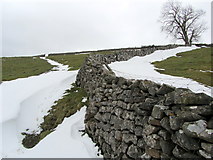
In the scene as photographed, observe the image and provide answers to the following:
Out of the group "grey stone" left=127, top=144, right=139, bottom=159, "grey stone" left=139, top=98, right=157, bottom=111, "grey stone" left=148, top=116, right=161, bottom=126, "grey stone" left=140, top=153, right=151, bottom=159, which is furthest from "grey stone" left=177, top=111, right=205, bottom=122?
"grey stone" left=127, top=144, right=139, bottom=159

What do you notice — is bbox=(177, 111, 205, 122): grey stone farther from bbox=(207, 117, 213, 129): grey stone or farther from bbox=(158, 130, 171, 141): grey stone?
bbox=(158, 130, 171, 141): grey stone

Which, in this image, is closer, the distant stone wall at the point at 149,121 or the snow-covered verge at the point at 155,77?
the distant stone wall at the point at 149,121

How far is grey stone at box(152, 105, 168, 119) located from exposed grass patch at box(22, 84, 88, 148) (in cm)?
635

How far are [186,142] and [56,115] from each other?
28.0 ft

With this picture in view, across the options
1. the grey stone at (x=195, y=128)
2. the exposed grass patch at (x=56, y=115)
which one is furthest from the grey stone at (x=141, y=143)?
the exposed grass patch at (x=56, y=115)

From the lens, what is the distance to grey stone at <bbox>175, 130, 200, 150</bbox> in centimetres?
316

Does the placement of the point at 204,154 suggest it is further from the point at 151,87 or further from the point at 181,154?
the point at 151,87

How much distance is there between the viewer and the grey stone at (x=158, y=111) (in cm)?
402

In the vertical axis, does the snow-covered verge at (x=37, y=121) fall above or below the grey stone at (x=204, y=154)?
below

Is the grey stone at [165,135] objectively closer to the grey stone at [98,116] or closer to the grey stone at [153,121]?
the grey stone at [153,121]

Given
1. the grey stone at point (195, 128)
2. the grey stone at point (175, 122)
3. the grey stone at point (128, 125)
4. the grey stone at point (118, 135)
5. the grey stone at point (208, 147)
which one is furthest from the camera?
the grey stone at point (118, 135)

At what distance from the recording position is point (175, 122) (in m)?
3.57

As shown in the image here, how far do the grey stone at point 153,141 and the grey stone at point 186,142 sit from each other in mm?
699

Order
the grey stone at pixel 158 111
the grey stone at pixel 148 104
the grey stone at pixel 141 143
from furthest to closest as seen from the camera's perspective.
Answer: the grey stone at pixel 141 143 < the grey stone at pixel 148 104 < the grey stone at pixel 158 111
